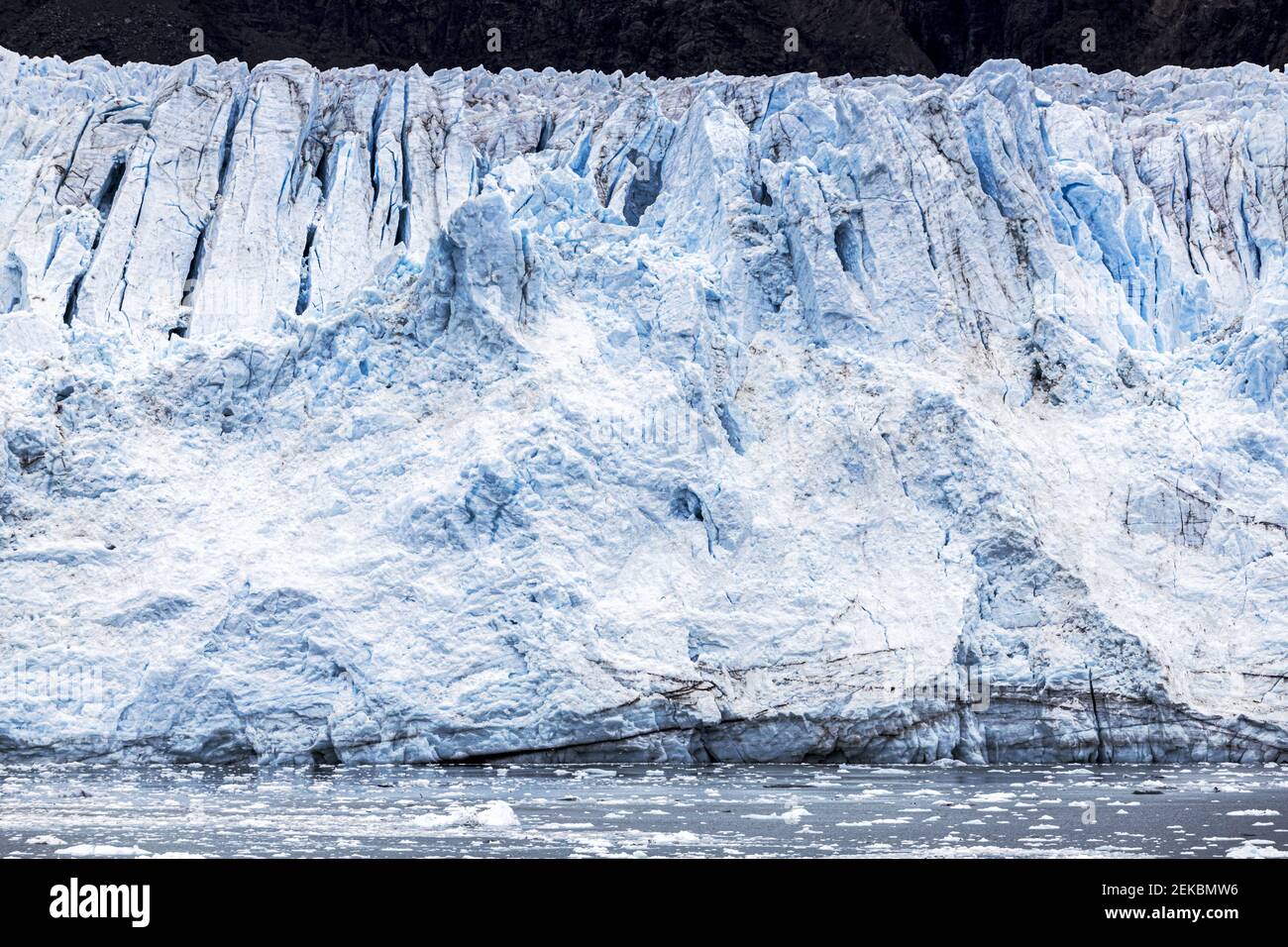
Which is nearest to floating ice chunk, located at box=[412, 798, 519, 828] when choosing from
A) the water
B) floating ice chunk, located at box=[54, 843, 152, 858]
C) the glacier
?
the water

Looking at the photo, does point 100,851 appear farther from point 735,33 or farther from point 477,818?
point 735,33

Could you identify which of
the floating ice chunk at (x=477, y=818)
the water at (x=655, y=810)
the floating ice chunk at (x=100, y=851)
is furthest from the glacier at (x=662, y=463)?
the floating ice chunk at (x=100, y=851)

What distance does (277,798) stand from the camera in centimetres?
973

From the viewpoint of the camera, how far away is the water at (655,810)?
25.3 feet

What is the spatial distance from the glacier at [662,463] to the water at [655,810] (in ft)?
1.85

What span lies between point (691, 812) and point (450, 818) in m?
1.40

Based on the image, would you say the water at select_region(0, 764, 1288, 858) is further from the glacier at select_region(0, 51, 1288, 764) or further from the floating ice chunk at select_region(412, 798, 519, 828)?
the glacier at select_region(0, 51, 1288, 764)

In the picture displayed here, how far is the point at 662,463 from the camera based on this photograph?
1321cm

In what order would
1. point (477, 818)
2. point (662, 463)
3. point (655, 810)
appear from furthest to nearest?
point (662, 463)
point (655, 810)
point (477, 818)

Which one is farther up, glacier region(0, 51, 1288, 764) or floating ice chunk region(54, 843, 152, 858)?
glacier region(0, 51, 1288, 764)

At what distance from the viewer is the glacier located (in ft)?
39.7

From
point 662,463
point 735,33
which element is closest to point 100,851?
point 662,463

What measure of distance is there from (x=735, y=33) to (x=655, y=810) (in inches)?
909

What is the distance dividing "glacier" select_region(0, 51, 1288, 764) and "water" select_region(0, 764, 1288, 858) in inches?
22.2
